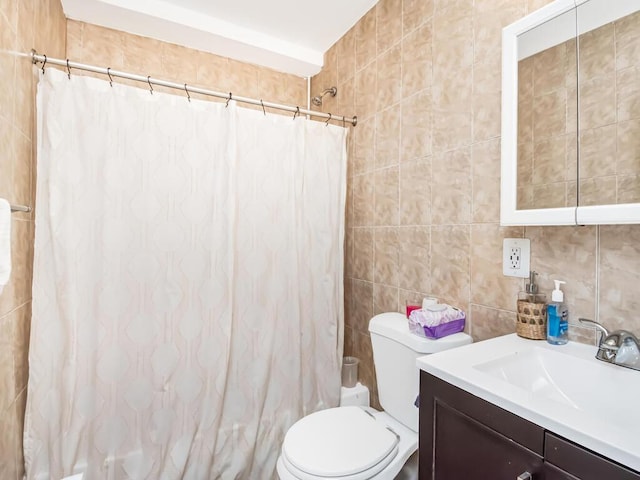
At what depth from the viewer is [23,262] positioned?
130cm

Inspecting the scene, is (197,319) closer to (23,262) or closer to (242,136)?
(23,262)

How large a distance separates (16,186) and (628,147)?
76.8 inches

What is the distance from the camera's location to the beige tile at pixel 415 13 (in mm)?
1541

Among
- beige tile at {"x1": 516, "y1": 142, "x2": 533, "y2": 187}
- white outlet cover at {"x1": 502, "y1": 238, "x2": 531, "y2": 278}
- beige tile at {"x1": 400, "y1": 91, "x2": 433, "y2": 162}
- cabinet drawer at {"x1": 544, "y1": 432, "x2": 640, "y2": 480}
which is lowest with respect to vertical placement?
cabinet drawer at {"x1": 544, "y1": 432, "x2": 640, "y2": 480}

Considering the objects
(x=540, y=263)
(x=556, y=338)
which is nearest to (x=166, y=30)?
(x=540, y=263)

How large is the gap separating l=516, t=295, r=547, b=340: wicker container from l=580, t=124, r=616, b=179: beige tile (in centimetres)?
41

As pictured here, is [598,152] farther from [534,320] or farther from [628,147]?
[534,320]

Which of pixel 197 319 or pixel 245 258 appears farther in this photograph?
pixel 245 258

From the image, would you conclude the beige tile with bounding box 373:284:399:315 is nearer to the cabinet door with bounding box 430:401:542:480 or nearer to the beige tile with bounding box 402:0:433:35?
the cabinet door with bounding box 430:401:542:480

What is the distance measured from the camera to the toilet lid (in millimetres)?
1123

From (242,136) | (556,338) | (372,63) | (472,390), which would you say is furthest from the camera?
(372,63)

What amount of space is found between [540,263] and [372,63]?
1398mm

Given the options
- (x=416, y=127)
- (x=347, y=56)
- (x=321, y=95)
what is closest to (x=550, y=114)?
(x=416, y=127)

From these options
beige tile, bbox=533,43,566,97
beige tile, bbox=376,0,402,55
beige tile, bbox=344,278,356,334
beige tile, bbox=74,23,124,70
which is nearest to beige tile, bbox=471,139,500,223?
beige tile, bbox=533,43,566,97
